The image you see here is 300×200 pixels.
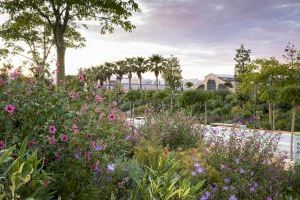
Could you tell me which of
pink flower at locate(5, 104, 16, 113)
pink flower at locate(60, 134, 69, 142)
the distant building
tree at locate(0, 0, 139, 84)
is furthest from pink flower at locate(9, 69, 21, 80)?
the distant building

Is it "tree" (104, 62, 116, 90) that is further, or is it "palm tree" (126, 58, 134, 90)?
"tree" (104, 62, 116, 90)

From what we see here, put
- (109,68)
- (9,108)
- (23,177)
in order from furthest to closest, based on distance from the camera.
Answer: (109,68) → (9,108) → (23,177)

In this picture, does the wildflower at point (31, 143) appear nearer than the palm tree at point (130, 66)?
Yes

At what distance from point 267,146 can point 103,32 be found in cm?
1718

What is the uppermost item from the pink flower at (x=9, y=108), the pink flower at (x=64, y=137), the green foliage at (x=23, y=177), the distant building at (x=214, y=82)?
the pink flower at (x=9, y=108)

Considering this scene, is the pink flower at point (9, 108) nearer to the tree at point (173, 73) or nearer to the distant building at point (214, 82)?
the tree at point (173, 73)

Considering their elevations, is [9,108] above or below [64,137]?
above

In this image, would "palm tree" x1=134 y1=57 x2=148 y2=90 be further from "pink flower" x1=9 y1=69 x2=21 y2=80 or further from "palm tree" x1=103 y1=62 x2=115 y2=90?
"pink flower" x1=9 y1=69 x2=21 y2=80

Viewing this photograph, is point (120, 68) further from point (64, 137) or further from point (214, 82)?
point (64, 137)

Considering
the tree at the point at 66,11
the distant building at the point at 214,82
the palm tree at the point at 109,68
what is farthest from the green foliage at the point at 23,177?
the palm tree at the point at 109,68

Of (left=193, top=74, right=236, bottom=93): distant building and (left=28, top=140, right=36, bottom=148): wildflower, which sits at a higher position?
(left=28, top=140, right=36, bottom=148): wildflower

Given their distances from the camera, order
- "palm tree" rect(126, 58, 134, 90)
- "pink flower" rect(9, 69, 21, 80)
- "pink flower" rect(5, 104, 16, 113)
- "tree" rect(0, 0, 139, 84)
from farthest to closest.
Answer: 1. "palm tree" rect(126, 58, 134, 90)
2. "tree" rect(0, 0, 139, 84)
3. "pink flower" rect(9, 69, 21, 80)
4. "pink flower" rect(5, 104, 16, 113)

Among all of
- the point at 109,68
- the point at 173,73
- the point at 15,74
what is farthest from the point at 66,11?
the point at 109,68

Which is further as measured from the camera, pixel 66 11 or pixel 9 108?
pixel 66 11
